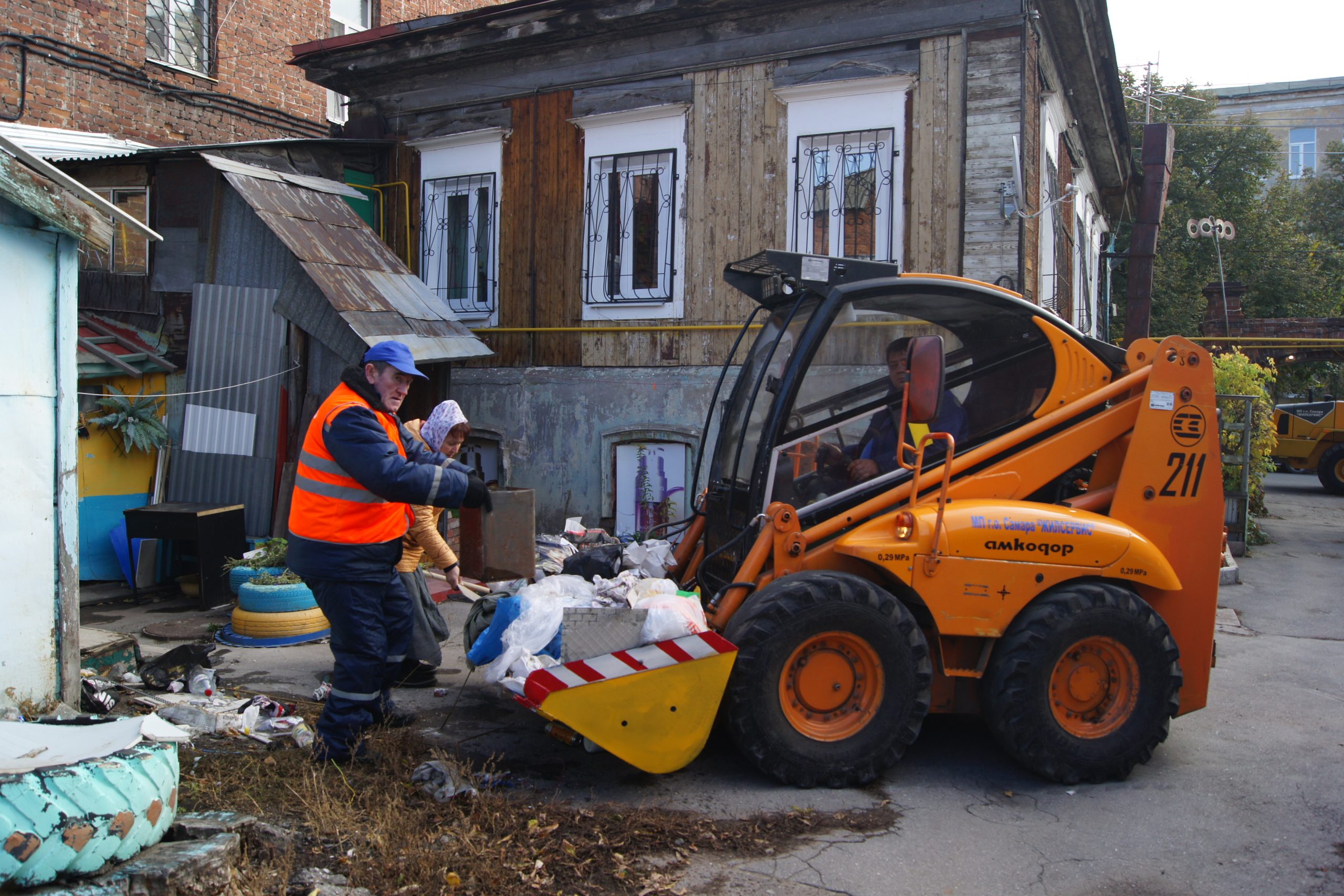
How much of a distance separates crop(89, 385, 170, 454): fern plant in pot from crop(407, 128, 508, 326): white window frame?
3.04 metres

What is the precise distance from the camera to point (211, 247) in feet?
30.7

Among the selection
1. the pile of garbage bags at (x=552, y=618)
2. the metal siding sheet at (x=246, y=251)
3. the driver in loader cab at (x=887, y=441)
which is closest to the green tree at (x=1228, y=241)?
the metal siding sheet at (x=246, y=251)

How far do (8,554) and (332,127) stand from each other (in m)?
13.2

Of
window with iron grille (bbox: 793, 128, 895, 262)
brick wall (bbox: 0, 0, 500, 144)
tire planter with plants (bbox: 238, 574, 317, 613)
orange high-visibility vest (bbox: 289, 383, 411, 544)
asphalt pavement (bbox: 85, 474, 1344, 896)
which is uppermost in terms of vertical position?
brick wall (bbox: 0, 0, 500, 144)

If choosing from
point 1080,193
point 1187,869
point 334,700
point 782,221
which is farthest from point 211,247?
point 1080,193

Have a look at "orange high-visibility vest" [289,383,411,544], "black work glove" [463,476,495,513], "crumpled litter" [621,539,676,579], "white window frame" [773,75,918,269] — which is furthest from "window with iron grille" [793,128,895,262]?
"orange high-visibility vest" [289,383,411,544]

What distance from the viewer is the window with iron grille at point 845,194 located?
8.98m

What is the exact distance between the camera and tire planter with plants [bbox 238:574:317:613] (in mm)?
6719

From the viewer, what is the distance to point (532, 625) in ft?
14.7

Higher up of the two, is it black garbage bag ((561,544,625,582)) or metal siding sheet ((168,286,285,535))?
metal siding sheet ((168,286,285,535))

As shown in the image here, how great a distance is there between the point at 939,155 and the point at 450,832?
24.1 ft

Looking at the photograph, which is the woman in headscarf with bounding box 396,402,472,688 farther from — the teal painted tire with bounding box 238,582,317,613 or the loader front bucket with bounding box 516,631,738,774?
the loader front bucket with bounding box 516,631,738,774

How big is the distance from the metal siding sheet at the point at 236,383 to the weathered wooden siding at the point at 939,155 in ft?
19.6

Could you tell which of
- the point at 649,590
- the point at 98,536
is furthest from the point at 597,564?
the point at 98,536
